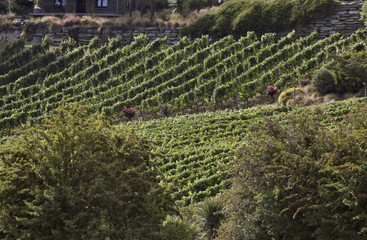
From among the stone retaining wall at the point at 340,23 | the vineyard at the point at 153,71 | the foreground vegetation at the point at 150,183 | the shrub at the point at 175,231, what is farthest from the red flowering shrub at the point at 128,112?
the shrub at the point at 175,231

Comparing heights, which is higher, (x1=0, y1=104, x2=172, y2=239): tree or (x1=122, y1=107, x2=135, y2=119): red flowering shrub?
(x1=0, y1=104, x2=172, y2=239): tree

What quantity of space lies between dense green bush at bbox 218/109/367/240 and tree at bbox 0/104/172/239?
59.7 inches

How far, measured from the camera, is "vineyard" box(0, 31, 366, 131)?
2652 cm

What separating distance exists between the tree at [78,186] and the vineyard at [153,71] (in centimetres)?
1706

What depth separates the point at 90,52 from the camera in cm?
3328

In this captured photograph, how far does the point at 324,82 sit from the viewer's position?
23.1 metres

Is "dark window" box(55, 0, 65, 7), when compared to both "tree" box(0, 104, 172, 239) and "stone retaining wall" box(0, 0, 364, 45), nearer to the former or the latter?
"stone retaining wall" box(0, 0, 364, 45)

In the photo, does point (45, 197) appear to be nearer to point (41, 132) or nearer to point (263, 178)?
point (41, 132)

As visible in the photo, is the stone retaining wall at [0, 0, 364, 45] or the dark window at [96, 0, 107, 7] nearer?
the stone retaining wall at [0, 0, 364, 45]

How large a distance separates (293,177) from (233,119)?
40.1ft

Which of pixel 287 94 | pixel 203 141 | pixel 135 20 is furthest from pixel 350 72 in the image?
pixel 135 20

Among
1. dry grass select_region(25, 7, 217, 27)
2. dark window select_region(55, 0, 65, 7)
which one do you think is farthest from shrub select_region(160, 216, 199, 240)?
dark window select_region(55, 0, 65, 7)

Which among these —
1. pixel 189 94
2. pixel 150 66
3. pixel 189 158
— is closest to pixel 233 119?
pixel 189 158

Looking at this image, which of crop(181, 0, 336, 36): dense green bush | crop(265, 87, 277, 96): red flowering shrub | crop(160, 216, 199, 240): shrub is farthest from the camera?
crop(181, 0, 336, 36): dense green bush
